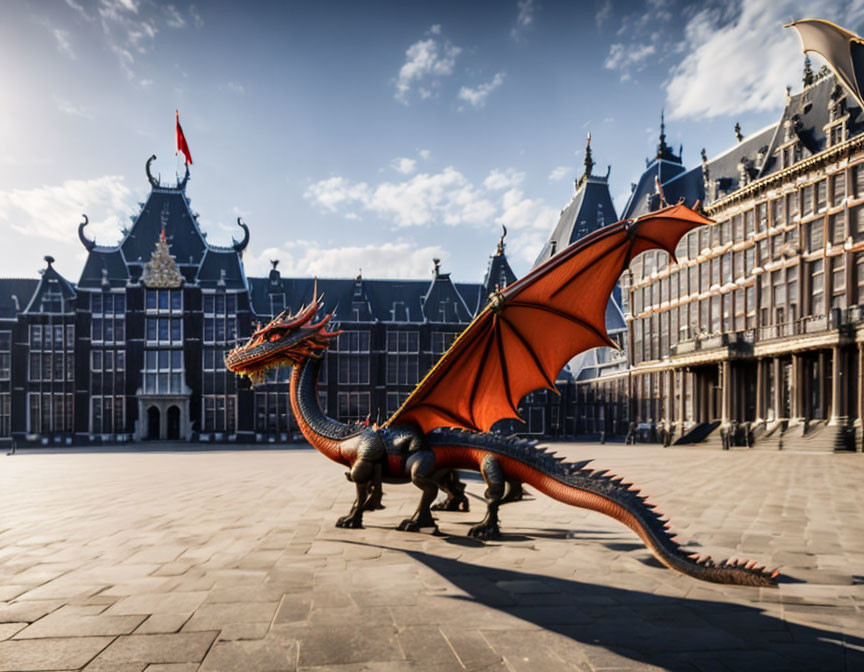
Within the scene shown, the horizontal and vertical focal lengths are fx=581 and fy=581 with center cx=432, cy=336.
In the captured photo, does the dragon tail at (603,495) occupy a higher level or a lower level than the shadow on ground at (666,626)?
higher

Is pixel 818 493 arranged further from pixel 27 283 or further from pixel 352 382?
pixel 27 283

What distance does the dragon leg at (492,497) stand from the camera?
22.0 ft

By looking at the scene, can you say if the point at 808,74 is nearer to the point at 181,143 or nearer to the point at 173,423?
the point at 181,143

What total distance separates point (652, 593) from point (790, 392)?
2442 cm

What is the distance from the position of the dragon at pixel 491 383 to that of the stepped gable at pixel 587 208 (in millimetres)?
43196

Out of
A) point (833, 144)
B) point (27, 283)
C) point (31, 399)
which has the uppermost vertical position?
point (833, 144)

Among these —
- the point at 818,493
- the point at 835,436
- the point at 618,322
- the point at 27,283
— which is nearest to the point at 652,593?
the point at 818,493

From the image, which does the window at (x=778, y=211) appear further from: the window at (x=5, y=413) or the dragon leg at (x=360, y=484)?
the window at (x=5, y=413)

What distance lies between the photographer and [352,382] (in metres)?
42.0

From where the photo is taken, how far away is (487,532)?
21.9 feet

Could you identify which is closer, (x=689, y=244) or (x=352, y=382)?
(x=689, y=244)

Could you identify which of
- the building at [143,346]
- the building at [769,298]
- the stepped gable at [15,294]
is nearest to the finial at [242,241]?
the building at [143,346]

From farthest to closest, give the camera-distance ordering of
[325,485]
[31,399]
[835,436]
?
1. [31,399]
2. [835,436]
3. [325,485]

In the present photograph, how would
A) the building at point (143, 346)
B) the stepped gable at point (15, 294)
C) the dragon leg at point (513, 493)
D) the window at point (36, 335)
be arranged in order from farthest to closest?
1. the stepped gable at point (15, 294)
2. the window at point (36, 335)
3. the building at point (143, 346)
4. the dragon leg at point (513, 493)
